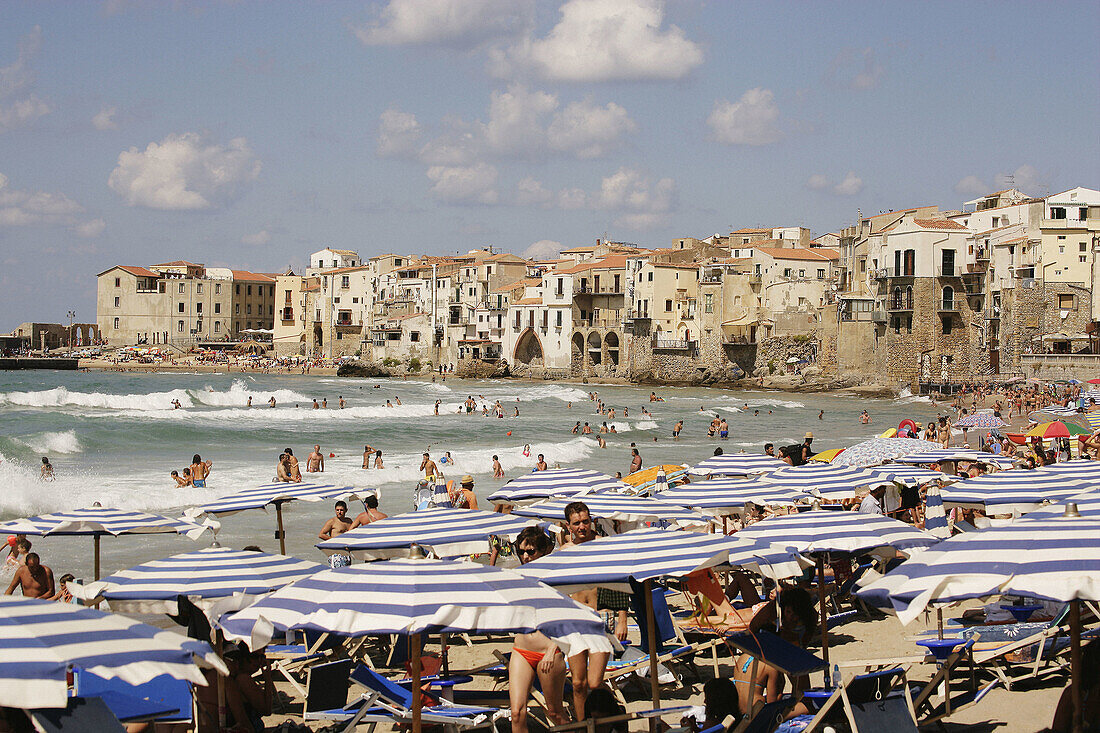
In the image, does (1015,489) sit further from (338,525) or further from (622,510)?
(338,525)

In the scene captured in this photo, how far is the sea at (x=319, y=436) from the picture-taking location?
18.8m

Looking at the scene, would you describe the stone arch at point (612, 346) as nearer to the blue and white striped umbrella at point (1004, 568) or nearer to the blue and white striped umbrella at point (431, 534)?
the blue and white striped umbrella at point (431, 534)

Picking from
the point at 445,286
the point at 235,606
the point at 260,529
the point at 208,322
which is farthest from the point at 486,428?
the point at 208,322

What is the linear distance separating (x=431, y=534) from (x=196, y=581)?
2337mm

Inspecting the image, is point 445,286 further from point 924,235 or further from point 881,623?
point 881,623

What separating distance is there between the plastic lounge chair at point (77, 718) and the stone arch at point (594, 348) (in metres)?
75.9

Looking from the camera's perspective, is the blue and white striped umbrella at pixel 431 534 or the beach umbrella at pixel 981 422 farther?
the beach umbrella at pixel 981 422

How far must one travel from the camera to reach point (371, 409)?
52000 mm

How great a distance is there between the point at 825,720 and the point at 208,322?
11229 centimetres

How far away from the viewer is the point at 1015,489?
11078mm

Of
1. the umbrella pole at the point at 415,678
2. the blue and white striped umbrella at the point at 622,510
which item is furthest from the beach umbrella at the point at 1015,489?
the umbrella pole at the point at 415,678

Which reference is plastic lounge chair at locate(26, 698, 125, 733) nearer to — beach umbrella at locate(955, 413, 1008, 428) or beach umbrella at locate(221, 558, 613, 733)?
beach umbrella at locate(221, 558, 613, 733)

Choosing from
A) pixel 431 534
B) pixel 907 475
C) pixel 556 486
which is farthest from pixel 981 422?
pixel 431 534

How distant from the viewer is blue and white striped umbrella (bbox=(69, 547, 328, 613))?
5992 millimetres
